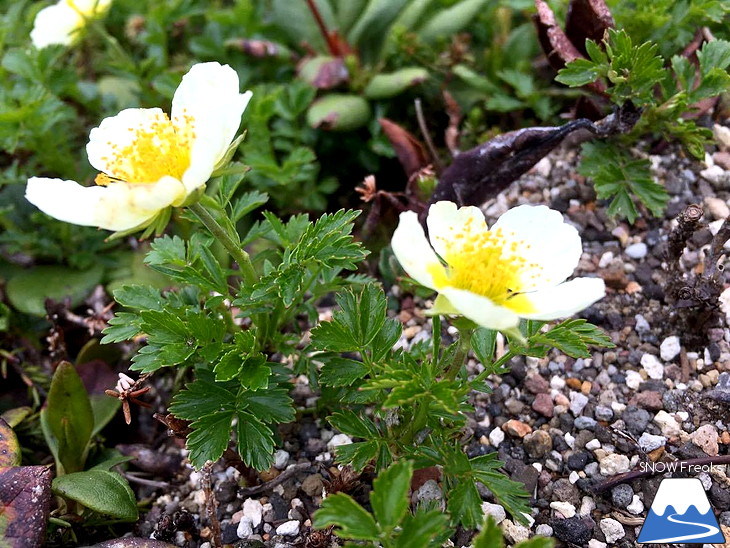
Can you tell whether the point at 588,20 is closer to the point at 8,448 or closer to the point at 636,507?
the point at 636,507

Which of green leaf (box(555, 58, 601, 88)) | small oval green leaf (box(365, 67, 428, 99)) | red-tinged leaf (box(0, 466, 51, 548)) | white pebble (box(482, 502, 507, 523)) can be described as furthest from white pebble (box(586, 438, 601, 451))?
small oval green leaf (box(365, 67, 428, 99))

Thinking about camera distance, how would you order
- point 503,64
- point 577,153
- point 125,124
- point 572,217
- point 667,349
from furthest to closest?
point 503,64
point 577,153
point 572,217
point 667,349
point 125,124

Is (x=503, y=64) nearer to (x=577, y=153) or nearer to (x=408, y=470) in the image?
(x=577, y=153)

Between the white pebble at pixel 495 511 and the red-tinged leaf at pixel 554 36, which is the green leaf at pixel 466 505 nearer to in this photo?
the white pebble at pixel 495 511

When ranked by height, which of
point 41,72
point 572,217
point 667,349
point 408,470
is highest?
point 41,72

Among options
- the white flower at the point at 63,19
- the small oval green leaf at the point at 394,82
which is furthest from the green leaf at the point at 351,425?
the white flower at the point at 63,19

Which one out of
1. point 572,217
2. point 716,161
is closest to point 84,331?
point 572,217

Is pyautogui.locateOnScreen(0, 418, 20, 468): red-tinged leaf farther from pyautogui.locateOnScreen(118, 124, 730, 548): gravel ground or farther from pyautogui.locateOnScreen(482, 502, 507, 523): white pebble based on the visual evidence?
pyautogui.locateOnScreen(482, 502, 507, 523): white pebble
